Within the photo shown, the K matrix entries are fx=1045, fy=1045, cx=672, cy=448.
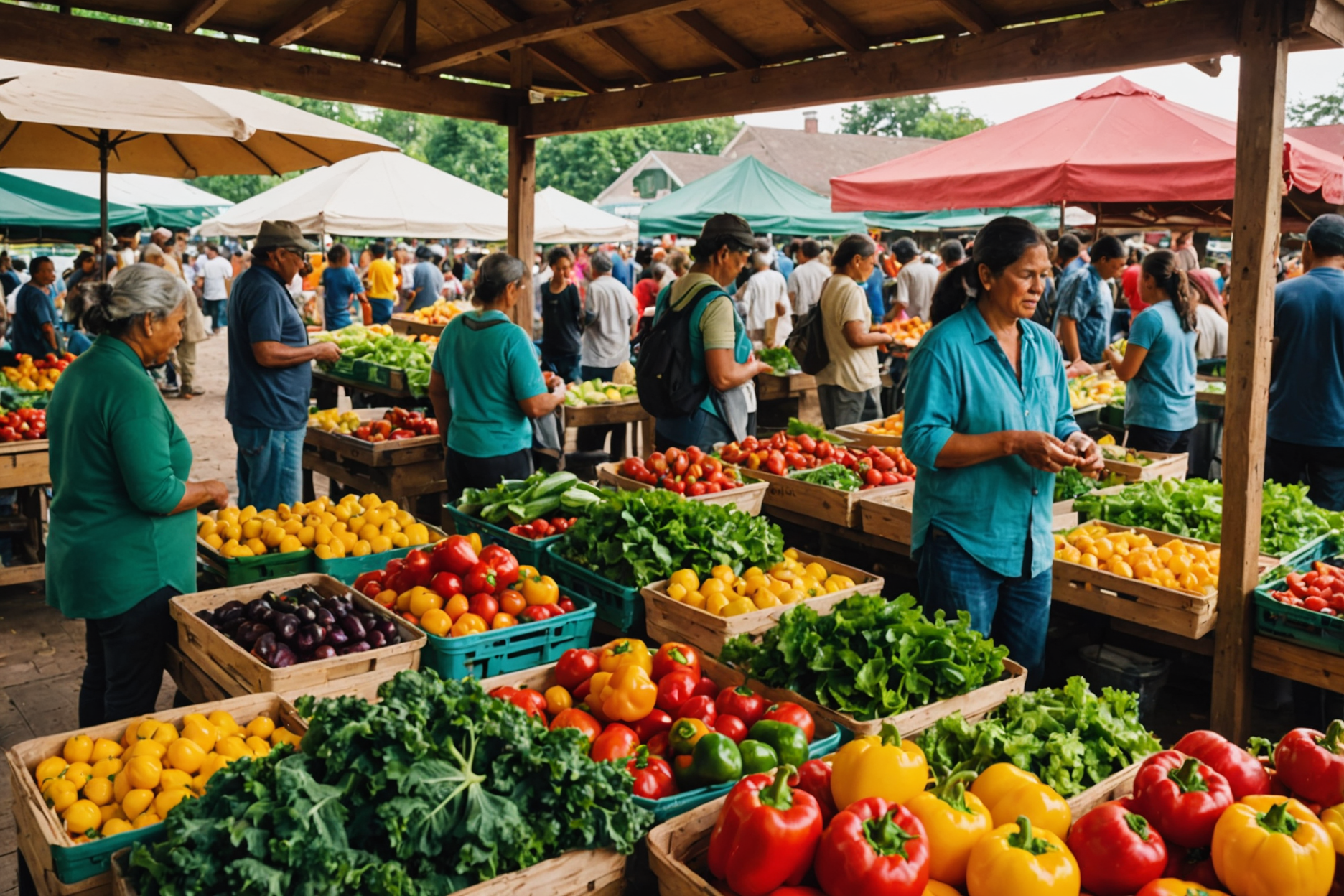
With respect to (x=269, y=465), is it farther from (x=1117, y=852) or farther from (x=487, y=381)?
(x=1117, y=852)

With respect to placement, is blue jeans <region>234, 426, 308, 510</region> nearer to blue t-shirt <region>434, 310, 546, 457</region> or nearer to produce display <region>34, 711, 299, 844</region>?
blue t-shirt <region>434, 310, 546, 457</region>

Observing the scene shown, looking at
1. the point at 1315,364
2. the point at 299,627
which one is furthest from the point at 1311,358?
the point at 299,627

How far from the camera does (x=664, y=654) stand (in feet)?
9.78

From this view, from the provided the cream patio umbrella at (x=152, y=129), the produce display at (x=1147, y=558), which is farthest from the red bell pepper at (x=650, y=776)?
the cream patio umbrella at (x=152, y=129)

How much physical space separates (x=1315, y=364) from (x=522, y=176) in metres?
4.91

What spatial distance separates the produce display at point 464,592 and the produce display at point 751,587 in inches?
16.8

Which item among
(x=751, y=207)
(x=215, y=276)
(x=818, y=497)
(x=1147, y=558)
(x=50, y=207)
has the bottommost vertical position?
(x=1147, y=558)

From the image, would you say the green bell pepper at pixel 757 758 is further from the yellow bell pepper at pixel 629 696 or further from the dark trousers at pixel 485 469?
the dark trousers at pixel 485 469

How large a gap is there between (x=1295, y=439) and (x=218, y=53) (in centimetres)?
→ 603

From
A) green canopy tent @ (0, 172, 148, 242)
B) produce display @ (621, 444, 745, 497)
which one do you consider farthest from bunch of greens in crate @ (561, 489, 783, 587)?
green canopy tent @ (0, 172, 148, 242)

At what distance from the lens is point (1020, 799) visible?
6.81 feet

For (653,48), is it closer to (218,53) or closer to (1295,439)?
(218,53)

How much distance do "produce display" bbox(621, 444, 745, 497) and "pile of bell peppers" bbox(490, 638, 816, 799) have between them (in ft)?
6.48

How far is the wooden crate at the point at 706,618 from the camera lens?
3400mm
